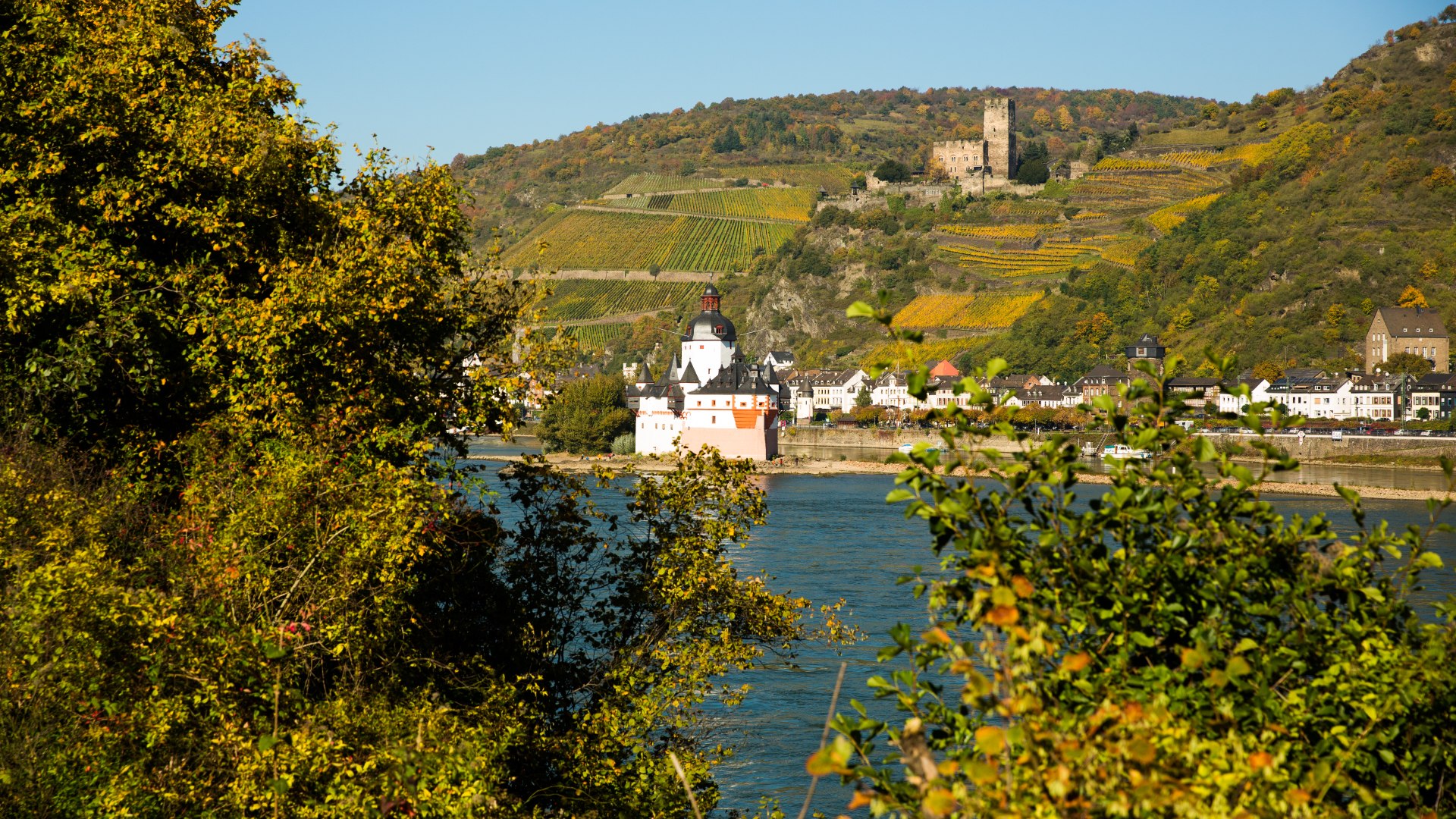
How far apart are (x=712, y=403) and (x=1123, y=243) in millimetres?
53975

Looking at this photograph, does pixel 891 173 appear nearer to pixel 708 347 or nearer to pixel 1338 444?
pixel 708 347

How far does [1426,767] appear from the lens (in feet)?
14.2

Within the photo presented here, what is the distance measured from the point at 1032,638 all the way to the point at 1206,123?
145830 mm

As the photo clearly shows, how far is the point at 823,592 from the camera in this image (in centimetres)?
2431

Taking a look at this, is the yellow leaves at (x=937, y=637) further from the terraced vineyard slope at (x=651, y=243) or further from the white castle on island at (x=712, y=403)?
the terraced vineyard slope at (x=651, y=243)

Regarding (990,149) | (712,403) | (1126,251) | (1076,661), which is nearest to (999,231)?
(1126,251)

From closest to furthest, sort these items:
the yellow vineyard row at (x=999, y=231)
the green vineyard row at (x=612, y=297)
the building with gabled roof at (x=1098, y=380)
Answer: the building with gabled roof at (x=1098, y=380) < the yellow vineyard row at (x=999, y=231) < the green vineyard row at (x=612, y=297)

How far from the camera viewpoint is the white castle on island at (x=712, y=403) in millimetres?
69812

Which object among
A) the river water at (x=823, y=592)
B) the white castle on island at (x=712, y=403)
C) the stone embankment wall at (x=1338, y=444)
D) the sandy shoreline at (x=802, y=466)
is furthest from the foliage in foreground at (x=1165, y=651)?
the white castle on island at (x=712, y=403)

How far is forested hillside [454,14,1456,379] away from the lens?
8306 centimetres

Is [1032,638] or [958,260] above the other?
[958,260]

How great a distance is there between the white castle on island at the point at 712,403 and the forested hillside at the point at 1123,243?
21.2 m

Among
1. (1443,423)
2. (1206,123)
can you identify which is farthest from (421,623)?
(1206,123)

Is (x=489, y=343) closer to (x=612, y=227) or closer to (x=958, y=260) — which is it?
(x=958, y=260)
